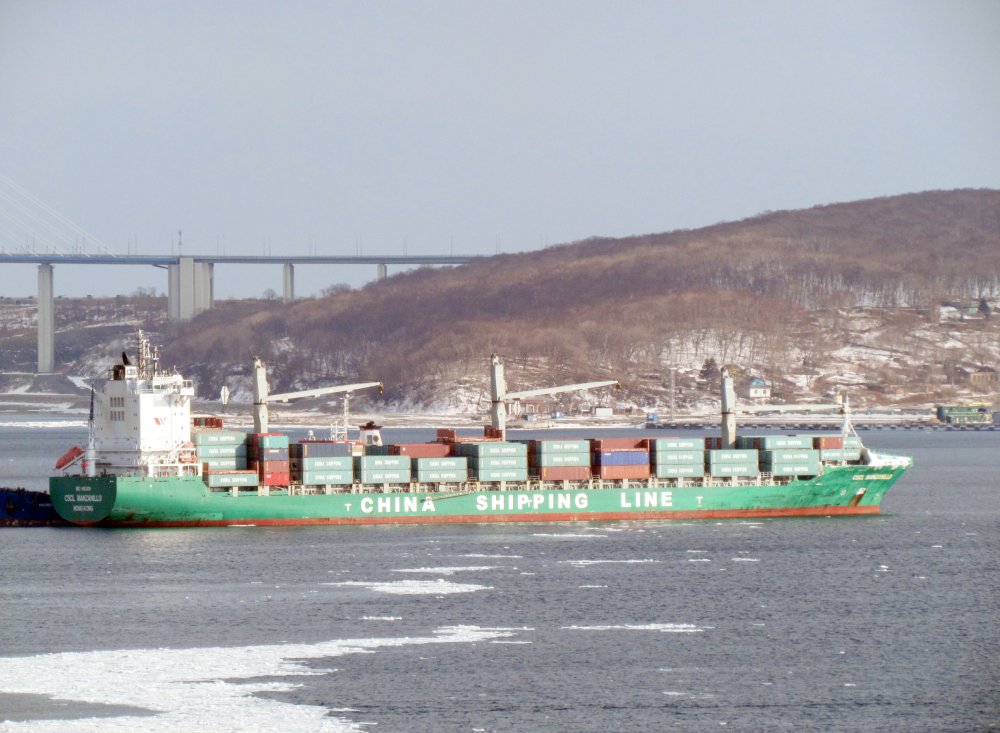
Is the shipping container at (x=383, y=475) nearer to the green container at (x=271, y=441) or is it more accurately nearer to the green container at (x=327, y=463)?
the green container at (x=327, y=463)

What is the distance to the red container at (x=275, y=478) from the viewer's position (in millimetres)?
72812

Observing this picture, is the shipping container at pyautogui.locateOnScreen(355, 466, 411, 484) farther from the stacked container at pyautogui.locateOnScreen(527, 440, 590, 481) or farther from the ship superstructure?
the ship superstructure

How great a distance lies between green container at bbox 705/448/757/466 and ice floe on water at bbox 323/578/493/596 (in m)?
25.1

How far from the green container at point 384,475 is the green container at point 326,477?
23.8 inches

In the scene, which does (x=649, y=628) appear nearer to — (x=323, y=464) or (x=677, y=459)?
(x=323, y=464)

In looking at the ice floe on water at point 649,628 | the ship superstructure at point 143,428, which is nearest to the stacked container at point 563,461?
the ship superstructure at point 143,428

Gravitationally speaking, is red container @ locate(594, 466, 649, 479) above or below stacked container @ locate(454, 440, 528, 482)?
below

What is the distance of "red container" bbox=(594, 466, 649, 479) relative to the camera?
77688mm

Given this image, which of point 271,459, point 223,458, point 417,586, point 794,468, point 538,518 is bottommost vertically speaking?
point 417,586

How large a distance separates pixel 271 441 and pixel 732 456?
22.6m

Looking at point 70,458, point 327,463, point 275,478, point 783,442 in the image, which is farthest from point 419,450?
point 783,442

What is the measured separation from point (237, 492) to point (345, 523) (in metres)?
5.44

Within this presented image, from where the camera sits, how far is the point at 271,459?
238ft

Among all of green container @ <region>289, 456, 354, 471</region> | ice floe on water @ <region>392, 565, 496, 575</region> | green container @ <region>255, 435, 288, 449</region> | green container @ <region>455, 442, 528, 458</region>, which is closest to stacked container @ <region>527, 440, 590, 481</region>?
green container @ <region>455, 442, 528, 458</region>
